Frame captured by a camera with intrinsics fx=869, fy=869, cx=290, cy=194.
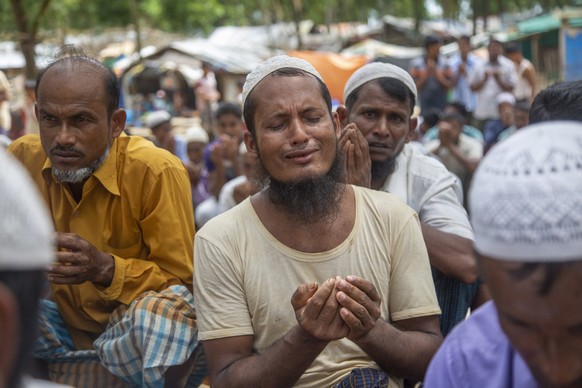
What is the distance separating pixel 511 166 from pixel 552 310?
11.9 inches

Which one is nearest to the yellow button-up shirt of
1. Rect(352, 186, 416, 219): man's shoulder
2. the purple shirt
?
Rect(352, 186, 416, 219): man's shoulder

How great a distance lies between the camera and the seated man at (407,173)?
12.8ft

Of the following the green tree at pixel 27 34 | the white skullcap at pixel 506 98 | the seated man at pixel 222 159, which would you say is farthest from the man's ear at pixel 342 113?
the white skullcap at pixel 506 98

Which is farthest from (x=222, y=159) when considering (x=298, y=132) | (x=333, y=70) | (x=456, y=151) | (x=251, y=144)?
(x=333, y=70)

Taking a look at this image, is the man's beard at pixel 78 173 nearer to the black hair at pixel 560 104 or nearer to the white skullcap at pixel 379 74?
the white skullcap at pixel 379 74

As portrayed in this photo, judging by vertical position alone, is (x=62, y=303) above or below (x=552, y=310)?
below

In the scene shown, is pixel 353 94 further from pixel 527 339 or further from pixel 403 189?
pixel 527 339

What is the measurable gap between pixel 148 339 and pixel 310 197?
0.89 m

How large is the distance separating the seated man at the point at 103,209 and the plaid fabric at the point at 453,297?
117 centimetres

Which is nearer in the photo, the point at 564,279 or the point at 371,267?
the point at 564,279

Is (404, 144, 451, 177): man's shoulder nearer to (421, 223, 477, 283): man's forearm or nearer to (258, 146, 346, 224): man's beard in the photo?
(421, 223, 477, 283): man's forearm

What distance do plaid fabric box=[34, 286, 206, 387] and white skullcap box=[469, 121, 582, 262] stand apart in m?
2.07

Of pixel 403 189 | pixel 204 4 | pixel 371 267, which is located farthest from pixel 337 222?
pixel 204 4

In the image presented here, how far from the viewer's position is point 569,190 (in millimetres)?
1683
